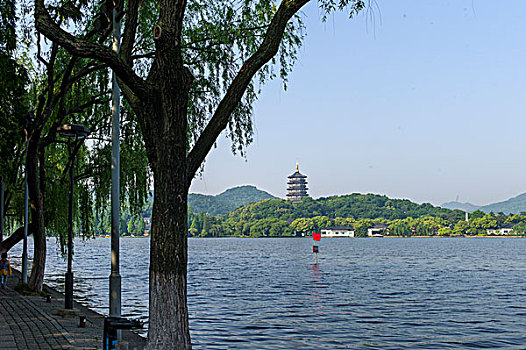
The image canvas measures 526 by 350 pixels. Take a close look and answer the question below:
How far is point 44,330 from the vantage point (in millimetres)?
14352

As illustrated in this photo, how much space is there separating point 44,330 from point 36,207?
8657 mm

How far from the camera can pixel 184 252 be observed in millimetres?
10664

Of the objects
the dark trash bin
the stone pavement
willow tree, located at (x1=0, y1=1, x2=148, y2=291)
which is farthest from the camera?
willow tree, located at (x1=0, y1=1, x2=148, y2=291)

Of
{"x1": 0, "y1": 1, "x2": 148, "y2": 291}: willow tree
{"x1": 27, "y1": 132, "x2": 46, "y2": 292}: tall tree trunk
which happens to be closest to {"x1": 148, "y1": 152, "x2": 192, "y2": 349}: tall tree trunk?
{"x1": 0, "y1": 1, "x2": 148, "y2": 291}: willow tree

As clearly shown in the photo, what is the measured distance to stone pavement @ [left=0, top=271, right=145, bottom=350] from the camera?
41.2 ft

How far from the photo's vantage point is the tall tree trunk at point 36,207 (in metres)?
20.9

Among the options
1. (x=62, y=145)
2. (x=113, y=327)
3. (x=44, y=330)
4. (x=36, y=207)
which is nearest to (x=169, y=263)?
(x=113, y=327)

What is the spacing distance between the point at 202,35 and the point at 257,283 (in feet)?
103

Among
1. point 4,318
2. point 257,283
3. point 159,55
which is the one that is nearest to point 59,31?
point 159,55

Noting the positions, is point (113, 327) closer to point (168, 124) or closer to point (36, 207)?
point (168, 124)

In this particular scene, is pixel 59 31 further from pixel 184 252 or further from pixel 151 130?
pixel 184 252

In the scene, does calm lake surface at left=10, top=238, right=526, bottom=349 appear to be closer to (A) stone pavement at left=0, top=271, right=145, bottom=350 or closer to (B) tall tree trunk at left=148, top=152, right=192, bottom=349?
(A) stone pavement at left=0, top=271, right=145, bottom=350

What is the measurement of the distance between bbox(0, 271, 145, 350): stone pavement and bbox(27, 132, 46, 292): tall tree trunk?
257cm

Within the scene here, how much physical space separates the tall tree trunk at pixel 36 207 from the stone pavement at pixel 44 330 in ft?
8.42
